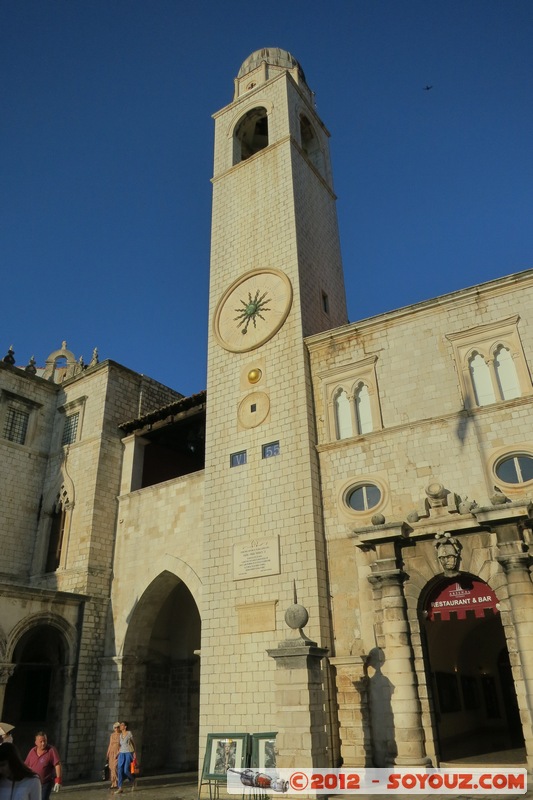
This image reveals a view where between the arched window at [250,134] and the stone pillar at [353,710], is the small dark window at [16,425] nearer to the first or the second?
the arched window at [250,134]

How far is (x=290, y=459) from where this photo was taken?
1512cm

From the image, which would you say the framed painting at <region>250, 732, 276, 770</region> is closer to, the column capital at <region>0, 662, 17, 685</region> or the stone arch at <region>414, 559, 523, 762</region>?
the stone arch at <region>414, 559, 523, 762</region>

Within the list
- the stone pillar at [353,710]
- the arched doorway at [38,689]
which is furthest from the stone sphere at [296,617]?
the arched doorway at [38,689]

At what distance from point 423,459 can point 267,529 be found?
421cm

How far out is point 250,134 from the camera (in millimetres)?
23938

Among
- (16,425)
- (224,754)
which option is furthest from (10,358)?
(224,754)

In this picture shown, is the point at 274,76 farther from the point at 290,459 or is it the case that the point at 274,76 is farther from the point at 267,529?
the point at 267,529

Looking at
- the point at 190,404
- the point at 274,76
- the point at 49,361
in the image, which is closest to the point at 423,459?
the point at 190,404

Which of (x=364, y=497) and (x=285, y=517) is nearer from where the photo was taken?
(x=364, y=497)

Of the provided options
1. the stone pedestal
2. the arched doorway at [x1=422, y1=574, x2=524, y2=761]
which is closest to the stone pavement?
the stone pedestal

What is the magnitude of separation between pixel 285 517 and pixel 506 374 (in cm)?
618

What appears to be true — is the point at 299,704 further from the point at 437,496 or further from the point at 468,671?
the point at 468,671

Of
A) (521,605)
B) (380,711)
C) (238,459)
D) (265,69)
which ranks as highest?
(265,69)

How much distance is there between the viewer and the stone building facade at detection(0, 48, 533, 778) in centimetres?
1216
